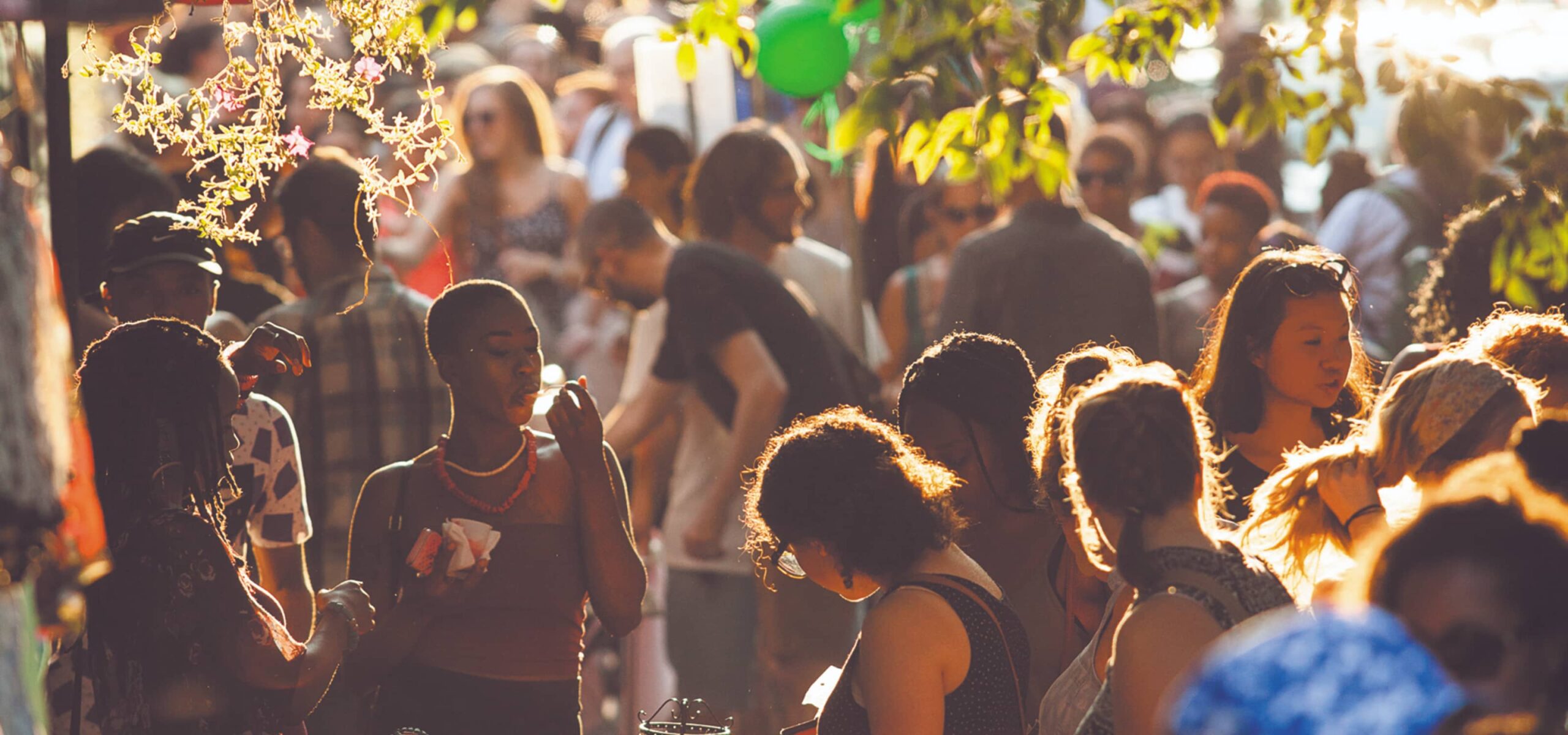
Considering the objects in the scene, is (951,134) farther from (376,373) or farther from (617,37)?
(617,37)

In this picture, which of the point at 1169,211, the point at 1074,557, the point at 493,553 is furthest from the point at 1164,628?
the point at 1169,211

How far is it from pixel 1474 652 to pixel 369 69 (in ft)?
8.87

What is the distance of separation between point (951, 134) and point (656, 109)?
457cm

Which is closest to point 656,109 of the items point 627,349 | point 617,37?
point 627,349

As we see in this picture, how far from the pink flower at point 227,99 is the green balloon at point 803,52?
322cm

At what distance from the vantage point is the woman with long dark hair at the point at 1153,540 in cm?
244

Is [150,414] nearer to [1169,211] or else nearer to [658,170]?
[658,170]

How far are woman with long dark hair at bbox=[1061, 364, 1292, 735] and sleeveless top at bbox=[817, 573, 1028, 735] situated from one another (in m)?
0.33

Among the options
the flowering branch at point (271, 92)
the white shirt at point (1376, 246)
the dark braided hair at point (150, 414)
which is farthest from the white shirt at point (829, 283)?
the dark braided hair at point (150, 414)

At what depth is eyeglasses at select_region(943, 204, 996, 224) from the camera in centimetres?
725

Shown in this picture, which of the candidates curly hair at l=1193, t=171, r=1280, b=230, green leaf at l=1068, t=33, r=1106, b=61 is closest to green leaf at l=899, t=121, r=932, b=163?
green leaf at l=1068, t=33, r=1106, b=61

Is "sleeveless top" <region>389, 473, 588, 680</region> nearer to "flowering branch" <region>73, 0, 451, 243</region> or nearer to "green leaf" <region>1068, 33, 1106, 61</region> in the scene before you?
"flowering branch" <region>73, 0, 451, 243</region>

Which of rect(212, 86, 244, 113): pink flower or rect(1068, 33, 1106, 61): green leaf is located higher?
rect(212, 86, 244, 113): pink flower

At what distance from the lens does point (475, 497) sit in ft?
11.9
